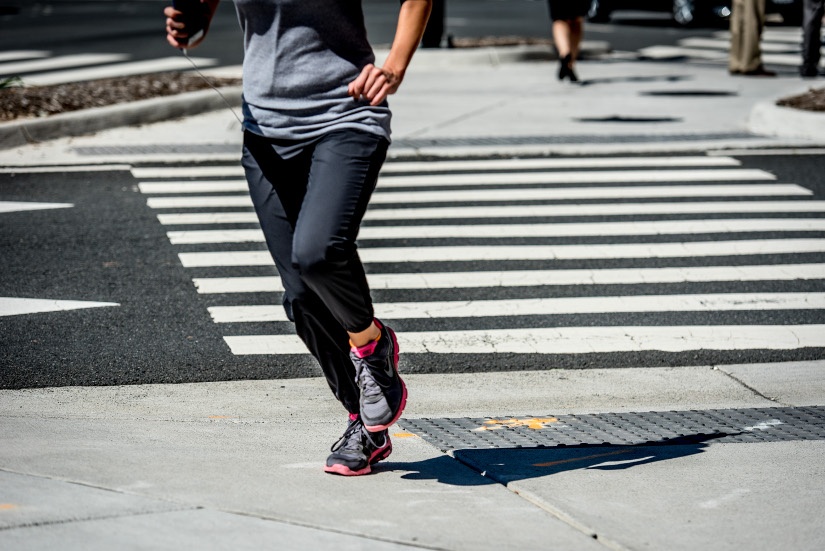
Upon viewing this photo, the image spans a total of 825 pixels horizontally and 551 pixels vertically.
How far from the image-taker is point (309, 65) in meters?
3.74

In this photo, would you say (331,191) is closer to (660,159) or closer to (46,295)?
(46,295)

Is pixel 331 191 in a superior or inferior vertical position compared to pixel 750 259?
superior

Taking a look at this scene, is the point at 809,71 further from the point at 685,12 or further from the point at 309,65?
the point at 309,65

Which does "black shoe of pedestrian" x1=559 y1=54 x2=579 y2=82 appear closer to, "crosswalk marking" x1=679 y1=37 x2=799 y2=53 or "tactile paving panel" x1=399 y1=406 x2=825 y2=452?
"crosswalk marking" x1=679 y1=37 x2=799 y2=53

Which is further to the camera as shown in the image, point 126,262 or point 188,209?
point 188,209

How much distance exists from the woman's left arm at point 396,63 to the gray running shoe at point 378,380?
0.69 metres

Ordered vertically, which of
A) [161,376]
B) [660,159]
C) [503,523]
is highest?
[503,523]

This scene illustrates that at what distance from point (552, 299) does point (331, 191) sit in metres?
3.22

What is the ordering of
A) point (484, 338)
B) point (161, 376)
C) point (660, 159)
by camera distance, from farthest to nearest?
1. point (660, 159)
2. point (484, 338)
3. point (161, 376)

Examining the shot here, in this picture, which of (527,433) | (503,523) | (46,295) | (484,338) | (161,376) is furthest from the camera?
(46,295)

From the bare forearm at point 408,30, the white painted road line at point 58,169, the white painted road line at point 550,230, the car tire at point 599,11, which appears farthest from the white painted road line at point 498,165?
the car tire at point 599,11

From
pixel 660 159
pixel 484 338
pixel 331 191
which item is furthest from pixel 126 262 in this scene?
pixel 660 159

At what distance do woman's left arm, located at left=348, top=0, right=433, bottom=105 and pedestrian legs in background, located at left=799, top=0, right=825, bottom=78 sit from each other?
1231 cm

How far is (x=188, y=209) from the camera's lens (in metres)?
8.79
